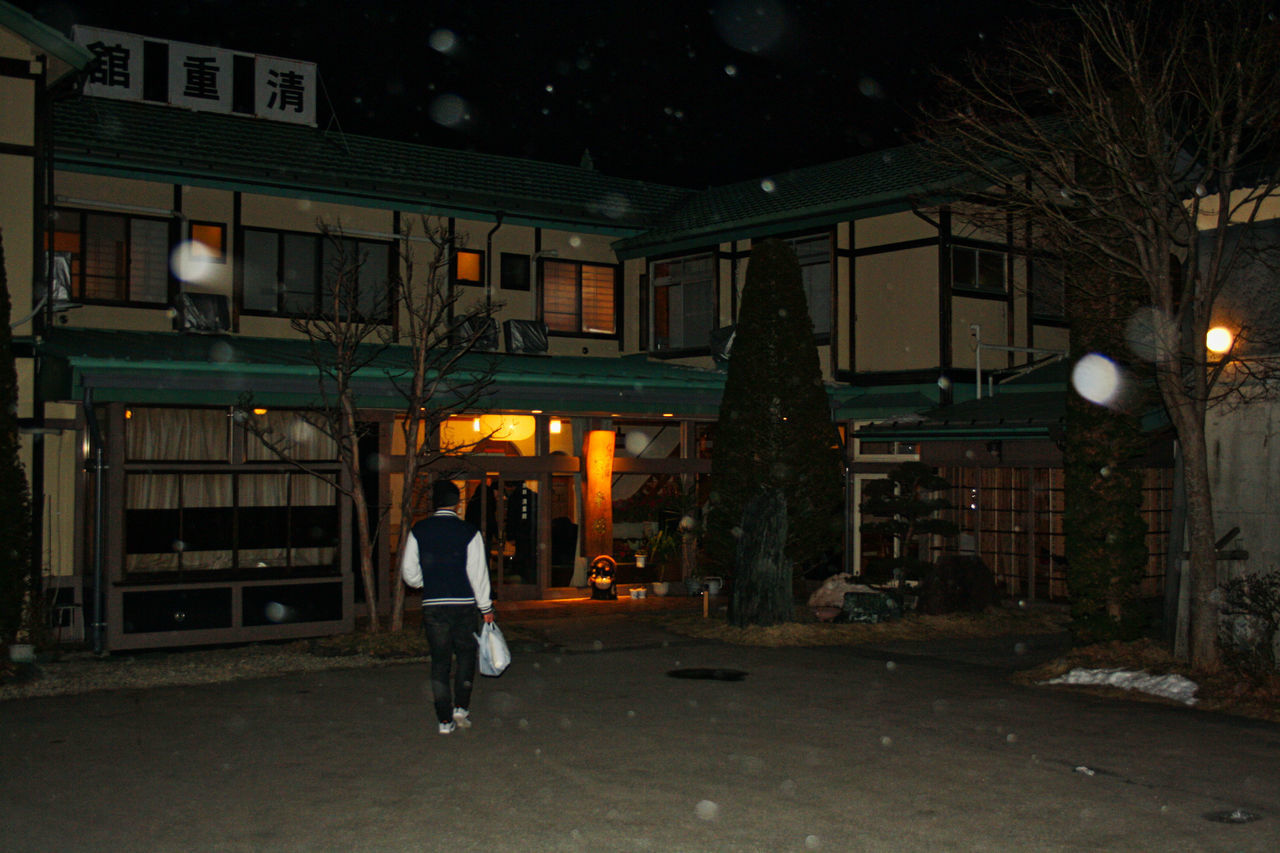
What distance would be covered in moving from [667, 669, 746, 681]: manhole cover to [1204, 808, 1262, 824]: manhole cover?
18.3 feet

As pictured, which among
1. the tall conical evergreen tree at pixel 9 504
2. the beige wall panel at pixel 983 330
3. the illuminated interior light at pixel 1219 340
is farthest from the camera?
the beige wall panel at pixel 983 330

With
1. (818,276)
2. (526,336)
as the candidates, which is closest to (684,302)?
(818,276)

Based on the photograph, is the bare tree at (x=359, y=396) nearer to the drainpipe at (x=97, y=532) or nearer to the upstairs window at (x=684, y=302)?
the drainpipe at (x=97, y=532)

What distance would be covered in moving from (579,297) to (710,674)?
12776 millimetres

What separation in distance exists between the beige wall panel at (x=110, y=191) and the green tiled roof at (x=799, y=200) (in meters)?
9.07

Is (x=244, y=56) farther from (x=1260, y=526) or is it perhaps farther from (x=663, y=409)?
(x=1260, y=526)

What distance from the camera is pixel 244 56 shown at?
22.2 m

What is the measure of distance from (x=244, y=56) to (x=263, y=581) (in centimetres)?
1204

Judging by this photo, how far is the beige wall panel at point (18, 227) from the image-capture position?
14.8 metres

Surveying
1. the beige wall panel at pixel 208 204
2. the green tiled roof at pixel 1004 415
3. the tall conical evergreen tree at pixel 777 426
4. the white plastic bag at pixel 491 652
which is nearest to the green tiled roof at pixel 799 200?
the tall conical evergreen tree at pixel 777 426

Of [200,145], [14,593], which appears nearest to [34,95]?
[200,145]

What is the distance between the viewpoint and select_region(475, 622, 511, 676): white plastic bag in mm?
9117

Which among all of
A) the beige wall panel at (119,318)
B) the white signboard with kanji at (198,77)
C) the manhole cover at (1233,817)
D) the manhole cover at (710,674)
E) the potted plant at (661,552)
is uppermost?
the white signboard with kanji at (198,77)

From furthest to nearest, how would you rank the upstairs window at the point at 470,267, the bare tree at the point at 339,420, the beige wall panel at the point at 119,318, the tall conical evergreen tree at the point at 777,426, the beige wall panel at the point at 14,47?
the upstairs window at the point at 470,267 → the beige wall panel at the point at 119,318 → the tall conical evergreen tree at the point at 777,426 → the beige wall panel at the point at 14,47 → the bare tree at the point at 339,420
